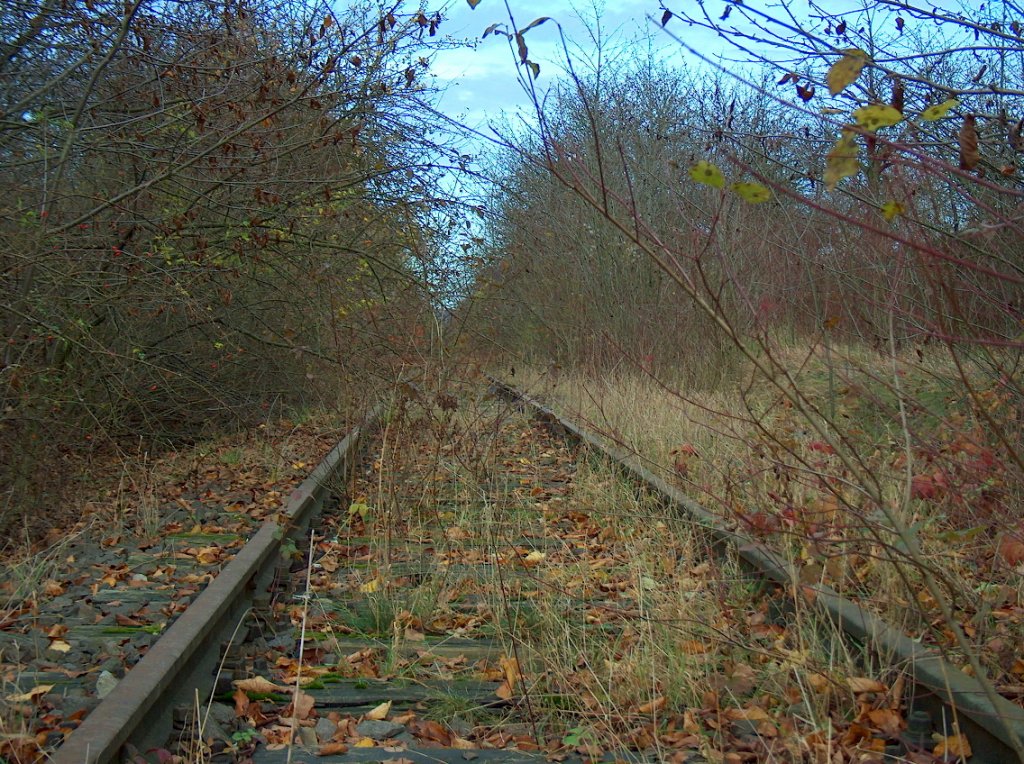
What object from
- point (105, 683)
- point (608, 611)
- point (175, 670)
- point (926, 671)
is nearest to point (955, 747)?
point (926, 671)

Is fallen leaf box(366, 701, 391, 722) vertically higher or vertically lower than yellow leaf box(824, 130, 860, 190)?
lower

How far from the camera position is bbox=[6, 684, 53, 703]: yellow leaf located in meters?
3.72

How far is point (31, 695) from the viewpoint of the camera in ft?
12.3

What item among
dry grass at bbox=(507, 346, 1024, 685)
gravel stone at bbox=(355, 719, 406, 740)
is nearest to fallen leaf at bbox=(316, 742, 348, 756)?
gravel stone at bbox=(355, 719, 406, 740)

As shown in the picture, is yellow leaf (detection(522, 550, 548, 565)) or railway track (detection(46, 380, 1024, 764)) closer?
railway track (detection(46, 380, 1024, 764))

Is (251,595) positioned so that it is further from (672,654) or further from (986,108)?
(986,108)

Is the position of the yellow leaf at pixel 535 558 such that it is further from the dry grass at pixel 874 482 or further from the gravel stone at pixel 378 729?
the gravel stone at pixel 378 729

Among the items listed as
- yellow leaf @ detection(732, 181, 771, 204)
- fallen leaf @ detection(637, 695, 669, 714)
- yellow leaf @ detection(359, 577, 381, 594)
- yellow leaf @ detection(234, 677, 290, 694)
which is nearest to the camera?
yellow leaf @ detection(732, 181, 771, 204)

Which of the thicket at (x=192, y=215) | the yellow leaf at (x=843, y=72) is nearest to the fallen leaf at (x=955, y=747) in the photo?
the yellow leaf at (x=843, y=72)

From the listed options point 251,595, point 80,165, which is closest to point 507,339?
point 80,165

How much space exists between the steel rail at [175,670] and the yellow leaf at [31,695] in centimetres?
29

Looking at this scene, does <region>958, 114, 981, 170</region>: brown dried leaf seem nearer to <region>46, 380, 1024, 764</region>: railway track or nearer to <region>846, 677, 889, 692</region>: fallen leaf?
<region>46, 380, 1024, 764</region>: railway track

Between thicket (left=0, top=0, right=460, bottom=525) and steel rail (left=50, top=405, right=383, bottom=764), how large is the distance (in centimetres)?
190

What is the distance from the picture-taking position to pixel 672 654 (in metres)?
4.21
